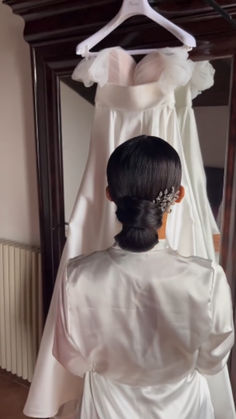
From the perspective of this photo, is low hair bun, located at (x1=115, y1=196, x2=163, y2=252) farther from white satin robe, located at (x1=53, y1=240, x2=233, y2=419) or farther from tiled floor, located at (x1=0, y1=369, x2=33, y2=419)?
tiled floor, located at (x1=0, y1=369, x2=33, y2=419)

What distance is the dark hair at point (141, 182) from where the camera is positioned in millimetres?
722

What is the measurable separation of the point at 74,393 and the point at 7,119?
110 centimetres

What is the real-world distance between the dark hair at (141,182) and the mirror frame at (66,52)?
0.32 meters

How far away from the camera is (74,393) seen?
117 cm

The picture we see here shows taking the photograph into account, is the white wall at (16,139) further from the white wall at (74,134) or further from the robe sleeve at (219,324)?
the robe sleeve at (219,324)

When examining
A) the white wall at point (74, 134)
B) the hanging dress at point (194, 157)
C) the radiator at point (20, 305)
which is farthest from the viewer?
the radiator at point (20, 305)

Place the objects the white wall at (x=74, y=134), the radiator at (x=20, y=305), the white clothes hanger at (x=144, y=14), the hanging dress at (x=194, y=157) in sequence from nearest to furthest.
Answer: the white clothes hanger at (x=144, y=14) → the hanging dress at (x=194, y=157) → the white wall at (x=74, y=134) → the radiator at (x=20, y=305)

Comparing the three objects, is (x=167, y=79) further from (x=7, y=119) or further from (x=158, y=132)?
(x=7, y=119)

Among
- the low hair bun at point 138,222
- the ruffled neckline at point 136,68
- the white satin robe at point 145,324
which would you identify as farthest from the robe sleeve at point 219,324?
the ruffled neckline at point 136,68

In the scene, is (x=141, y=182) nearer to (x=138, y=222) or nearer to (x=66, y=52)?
(x=138, y=222)

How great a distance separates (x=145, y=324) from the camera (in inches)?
31.4

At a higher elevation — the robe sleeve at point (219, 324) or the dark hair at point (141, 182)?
the dark hair at point (141, 182)

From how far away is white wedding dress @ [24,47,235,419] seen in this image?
94 cm

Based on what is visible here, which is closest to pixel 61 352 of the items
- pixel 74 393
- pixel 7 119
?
pixel 74 393
